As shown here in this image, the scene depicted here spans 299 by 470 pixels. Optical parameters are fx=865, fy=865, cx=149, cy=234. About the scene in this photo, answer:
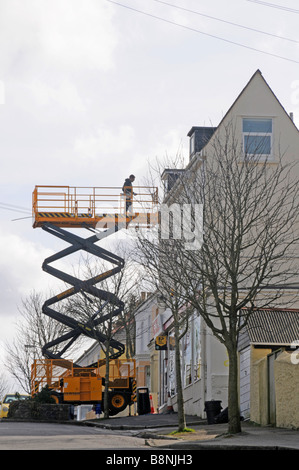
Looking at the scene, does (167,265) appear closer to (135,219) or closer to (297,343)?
(297,343)

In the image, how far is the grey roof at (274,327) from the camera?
25.1 meters

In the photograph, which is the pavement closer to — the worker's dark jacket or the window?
the worker's dark jacket

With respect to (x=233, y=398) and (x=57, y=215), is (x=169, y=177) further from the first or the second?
(x=57, y=215)

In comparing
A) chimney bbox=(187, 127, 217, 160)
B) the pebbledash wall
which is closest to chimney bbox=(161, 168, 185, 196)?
the pebbledash wall

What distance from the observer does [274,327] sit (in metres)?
25.7

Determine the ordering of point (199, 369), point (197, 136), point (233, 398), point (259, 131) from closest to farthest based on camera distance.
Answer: point (233, 398) < point (199, 369) < point (259, 131) < point (197, 136)

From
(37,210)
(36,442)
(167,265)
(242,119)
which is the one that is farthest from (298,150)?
(36,442)

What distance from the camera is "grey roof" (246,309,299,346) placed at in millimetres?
25109

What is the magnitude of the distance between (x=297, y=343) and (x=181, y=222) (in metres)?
4.79

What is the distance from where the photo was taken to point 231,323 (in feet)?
66.8

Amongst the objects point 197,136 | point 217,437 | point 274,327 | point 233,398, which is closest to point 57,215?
point 197,136

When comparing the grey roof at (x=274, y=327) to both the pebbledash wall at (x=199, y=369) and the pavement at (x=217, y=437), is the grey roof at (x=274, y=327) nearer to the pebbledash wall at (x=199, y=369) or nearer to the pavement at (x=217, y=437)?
the pavement at (x=217, y=437)

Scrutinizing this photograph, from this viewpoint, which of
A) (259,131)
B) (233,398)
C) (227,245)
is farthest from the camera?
(259,131)

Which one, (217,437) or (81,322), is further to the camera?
(81,322)
